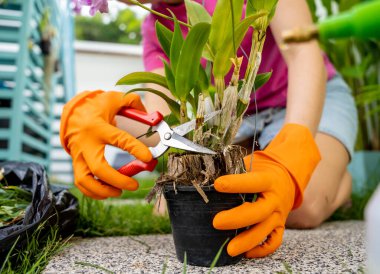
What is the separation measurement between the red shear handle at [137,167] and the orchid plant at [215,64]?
0.38 feet

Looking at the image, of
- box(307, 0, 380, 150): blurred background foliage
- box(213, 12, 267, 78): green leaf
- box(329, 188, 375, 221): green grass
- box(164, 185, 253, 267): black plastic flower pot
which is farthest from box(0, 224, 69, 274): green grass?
box(307, 0, 380, 150): blurred background foliage

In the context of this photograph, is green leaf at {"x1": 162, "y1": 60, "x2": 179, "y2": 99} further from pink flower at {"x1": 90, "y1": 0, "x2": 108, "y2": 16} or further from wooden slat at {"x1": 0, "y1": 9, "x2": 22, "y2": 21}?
wooden slat at {"x1": 0, "y1": 9, "x2": 22, "y2": 21}

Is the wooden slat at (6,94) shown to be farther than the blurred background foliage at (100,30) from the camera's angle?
No

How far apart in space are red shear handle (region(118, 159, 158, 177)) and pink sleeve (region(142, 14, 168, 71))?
0.81 m

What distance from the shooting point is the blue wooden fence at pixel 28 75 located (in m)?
2.45

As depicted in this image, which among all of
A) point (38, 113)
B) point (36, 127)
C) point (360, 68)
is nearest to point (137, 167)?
point (360, 68)

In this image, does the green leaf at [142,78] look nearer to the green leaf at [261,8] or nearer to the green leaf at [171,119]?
the green leaf at [171,119]

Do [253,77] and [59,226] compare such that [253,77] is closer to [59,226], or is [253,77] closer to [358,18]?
[358,18]

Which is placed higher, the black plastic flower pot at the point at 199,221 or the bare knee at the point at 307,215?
the black plastic flower pot at the point at 199,221

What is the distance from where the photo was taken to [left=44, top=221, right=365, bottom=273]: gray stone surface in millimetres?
810

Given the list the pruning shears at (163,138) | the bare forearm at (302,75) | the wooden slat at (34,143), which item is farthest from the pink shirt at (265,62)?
the wooden slat at (34,143)

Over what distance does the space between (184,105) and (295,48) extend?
0.52 meters

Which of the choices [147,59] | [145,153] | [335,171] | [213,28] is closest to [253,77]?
[213,28]

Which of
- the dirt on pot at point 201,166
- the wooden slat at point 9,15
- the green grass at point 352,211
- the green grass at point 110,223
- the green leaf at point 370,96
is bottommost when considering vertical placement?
the green grass at point 352,211
